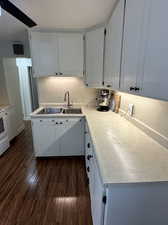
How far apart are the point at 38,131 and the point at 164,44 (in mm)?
2303

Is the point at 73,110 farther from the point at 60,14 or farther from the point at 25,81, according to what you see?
the point at 25,81

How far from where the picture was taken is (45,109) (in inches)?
117

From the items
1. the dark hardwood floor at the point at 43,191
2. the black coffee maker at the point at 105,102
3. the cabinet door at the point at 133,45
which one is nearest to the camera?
the cabinet door at the point at 133,45

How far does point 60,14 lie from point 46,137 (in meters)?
1.98

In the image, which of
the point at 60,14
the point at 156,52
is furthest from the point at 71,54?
the point at 156,52

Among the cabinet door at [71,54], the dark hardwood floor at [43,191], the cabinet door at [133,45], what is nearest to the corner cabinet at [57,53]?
the cabinet door at [71,54]

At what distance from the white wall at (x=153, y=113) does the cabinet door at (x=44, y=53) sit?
1.66 m

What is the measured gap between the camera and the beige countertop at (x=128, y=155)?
2.79 ft

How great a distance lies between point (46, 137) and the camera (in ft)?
8.37

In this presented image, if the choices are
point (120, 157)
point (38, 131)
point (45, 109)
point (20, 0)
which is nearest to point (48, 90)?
point (45, 109)

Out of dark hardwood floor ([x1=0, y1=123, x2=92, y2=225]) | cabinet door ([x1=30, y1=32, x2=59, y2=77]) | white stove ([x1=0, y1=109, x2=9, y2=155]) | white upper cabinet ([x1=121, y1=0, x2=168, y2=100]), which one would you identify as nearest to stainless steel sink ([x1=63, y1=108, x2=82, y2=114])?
cabinet door ([x1=30, y1=32, x2=59, y2=77])

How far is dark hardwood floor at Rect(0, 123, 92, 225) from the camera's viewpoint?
1579mm

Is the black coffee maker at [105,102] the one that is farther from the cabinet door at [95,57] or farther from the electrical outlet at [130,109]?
the electrical outlet at [130,109]

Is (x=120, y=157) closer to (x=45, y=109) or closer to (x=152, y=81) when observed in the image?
(x=152, y=81)
